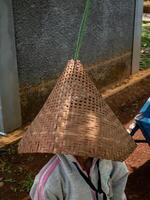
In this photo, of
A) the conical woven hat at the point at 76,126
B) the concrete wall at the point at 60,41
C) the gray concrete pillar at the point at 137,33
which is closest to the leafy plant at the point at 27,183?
the concrete wall at the point at 60,41

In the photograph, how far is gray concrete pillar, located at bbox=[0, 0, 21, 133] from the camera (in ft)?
13.6

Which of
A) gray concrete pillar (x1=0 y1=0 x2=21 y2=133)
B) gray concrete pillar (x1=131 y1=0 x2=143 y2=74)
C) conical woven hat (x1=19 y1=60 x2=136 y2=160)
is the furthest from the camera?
gray concrete pillar (x1=131 y1=0 x2=143 y2=74)

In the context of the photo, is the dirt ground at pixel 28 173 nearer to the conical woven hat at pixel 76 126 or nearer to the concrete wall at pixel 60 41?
the concrete wall at pixel 60 41

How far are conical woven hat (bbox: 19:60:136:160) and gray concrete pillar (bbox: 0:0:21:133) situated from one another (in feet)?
7.60

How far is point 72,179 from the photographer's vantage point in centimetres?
201

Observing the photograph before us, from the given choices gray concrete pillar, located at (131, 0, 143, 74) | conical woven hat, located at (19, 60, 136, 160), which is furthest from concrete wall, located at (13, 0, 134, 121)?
conical woven hat, located at (19, 60, 136, 160)

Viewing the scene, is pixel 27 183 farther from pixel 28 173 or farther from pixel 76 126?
pixel 76 126

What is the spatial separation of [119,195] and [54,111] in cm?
67

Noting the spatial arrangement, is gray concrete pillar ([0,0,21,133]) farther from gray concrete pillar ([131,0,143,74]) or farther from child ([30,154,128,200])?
gray concrete pillar ([131,0,143,74])

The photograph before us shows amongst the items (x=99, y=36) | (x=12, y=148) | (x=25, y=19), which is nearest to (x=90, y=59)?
(x=99, y=36)

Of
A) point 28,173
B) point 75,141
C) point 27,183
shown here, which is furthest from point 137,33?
point 75,141

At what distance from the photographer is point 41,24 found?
4.62 m

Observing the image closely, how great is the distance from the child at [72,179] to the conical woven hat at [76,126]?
18cm

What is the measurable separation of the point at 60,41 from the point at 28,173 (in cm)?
182
